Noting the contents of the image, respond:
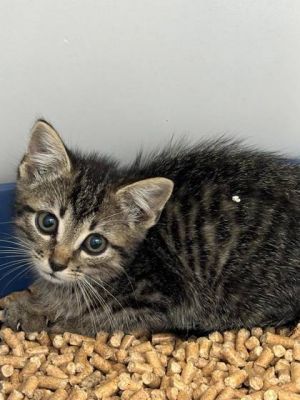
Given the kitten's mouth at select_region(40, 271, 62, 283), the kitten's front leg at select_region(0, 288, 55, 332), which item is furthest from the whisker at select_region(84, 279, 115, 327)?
the kitten's front leg at select_region(0, 288, 55, 332)

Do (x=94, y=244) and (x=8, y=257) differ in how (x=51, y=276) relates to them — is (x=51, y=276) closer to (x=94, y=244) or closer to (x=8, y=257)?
(x=94, y=244)

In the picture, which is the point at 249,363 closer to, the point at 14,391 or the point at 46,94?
the point at 14,391

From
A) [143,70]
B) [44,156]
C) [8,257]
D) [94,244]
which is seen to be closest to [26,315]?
[8,257]

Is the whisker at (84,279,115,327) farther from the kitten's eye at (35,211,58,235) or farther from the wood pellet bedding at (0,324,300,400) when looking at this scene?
the kitten's eye at (35,211,58,235)

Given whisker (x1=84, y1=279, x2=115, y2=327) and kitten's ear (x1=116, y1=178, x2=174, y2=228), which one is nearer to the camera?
kitten's ear (x1=116, y1=178, x2=174, y2=228)

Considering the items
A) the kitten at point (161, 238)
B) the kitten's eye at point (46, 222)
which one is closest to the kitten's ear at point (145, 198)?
the kitten at point (161, 238)

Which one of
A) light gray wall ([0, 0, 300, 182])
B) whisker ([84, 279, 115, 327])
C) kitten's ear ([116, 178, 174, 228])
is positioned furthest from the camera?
light gray wall ([0, 0, 300, 182])

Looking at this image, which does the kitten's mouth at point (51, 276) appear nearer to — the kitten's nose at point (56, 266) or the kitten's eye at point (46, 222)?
the kitten's nose at point (56, 266)
